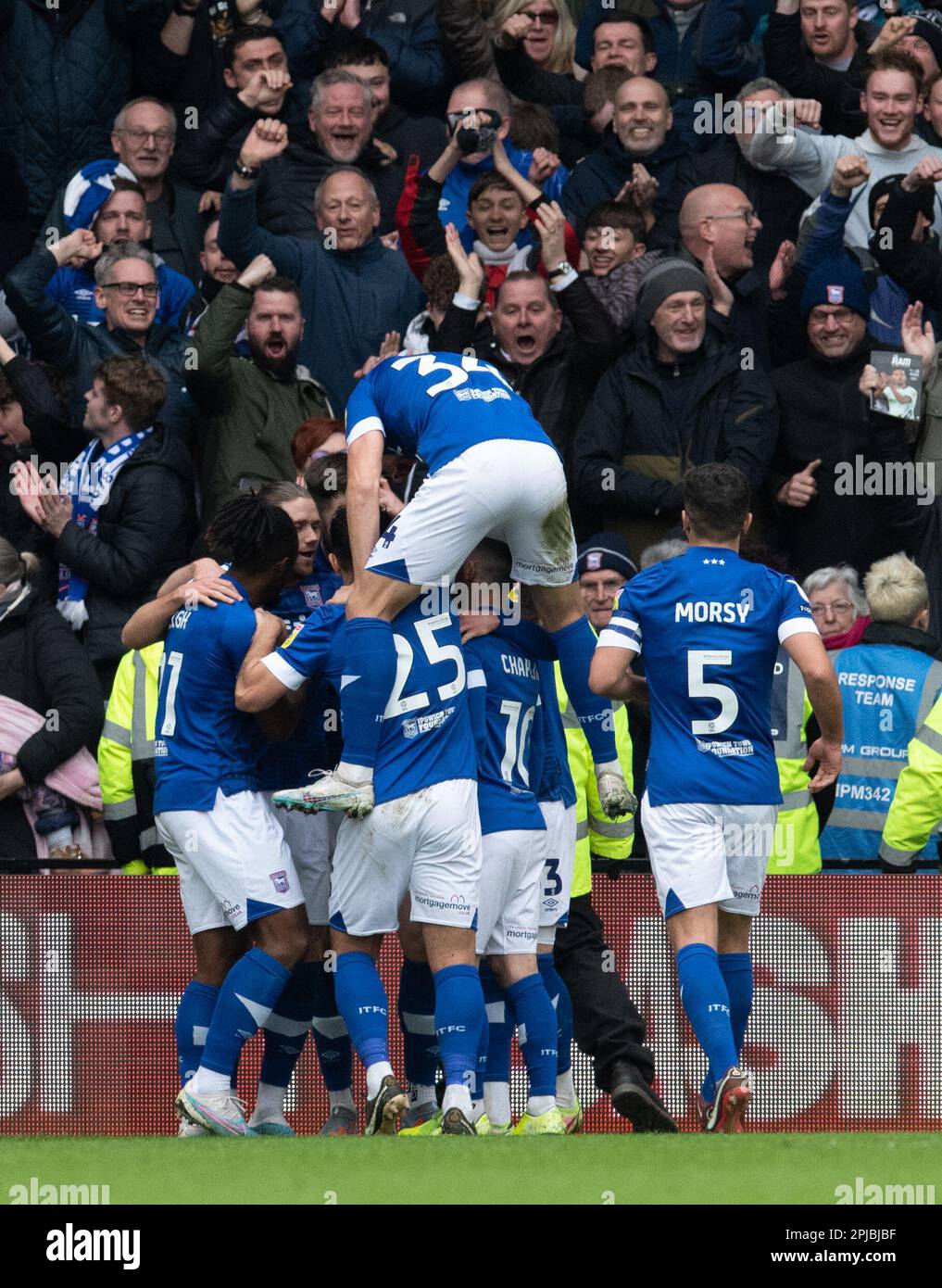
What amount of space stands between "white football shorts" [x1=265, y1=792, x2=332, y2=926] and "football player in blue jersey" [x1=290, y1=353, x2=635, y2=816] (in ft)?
3.60

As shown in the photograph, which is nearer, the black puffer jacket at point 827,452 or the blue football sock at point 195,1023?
the blue football sock at point 195,1023

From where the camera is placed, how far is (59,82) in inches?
464

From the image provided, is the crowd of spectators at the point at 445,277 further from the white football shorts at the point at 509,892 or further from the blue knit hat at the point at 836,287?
the white football shorts at the point at 509,892

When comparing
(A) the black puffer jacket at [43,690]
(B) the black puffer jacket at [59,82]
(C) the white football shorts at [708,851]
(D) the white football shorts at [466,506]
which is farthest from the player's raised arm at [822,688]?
(B) the black puffer jacket at [59,82]

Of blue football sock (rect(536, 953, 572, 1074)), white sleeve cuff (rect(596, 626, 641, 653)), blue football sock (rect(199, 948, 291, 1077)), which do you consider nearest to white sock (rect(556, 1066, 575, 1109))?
blue football sock (rect(536, 953, 572, 1074))

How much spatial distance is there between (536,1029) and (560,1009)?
2.30 ft

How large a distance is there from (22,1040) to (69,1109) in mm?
330

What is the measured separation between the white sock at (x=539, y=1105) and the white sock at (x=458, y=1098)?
784 millimetres

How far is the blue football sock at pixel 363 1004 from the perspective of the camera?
6.87m

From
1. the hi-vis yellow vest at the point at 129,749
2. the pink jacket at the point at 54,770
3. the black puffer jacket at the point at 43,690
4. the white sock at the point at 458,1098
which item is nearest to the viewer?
the white sock at the point at 458,1098

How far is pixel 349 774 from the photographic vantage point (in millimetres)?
6859

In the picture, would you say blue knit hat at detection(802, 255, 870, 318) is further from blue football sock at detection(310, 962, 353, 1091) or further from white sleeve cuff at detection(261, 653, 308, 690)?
blue football sock at detection(310, 962, 353, 1091)

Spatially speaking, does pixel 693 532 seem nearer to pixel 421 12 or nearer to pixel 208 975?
pixel 208 975

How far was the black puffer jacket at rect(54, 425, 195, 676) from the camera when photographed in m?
9.98
